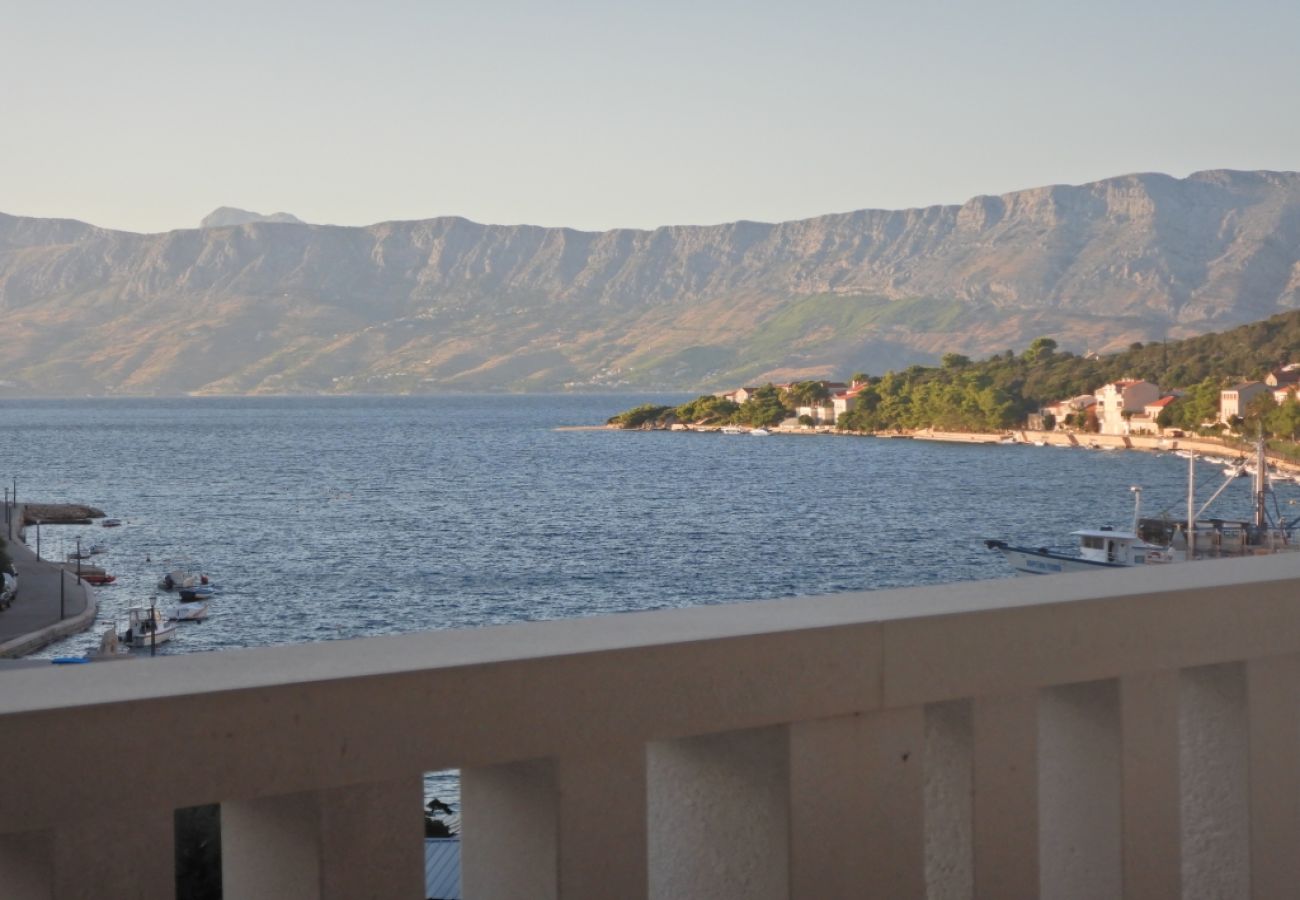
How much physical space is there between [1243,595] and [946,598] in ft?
1.30

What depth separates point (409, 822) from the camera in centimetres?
125

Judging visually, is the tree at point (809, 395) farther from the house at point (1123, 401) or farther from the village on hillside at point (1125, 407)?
the house at point (1123, 401)

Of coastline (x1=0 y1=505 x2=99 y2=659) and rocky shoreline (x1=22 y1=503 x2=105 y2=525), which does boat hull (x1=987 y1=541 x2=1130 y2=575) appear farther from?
rocky shoreline (x1=22 y1=503 x2=105 y2=525)

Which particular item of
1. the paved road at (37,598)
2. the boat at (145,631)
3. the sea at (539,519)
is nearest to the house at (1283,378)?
the sea at (539,519)

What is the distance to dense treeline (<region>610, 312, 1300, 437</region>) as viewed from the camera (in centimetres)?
12106

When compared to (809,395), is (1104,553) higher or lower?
lower

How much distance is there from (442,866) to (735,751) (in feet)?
11.4

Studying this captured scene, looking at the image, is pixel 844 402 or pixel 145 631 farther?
pixel 844 402

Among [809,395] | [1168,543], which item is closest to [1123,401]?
[809,395]

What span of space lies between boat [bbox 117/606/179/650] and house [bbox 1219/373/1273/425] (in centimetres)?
8610

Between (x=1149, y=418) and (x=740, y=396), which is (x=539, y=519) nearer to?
(x=1149, y=418)

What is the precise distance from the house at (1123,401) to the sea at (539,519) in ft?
21.8

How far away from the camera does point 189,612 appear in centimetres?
4366

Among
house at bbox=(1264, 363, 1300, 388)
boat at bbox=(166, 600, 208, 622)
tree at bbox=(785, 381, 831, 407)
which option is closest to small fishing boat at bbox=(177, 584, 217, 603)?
boat at bbox=(166, 600, 208, 622)
